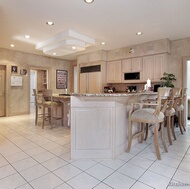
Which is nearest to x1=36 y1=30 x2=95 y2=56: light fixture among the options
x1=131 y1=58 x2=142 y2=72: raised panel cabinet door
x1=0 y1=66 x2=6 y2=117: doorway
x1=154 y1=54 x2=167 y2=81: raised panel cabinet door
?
x1=131 y1=58 x2=142 y2=72: raised panel cabinet door

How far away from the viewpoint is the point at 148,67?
15.7 ft

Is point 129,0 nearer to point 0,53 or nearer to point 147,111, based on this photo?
point 147,111

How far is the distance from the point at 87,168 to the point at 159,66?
3.83 metres

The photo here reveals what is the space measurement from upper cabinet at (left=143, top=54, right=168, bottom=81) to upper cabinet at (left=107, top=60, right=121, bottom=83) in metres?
1.02

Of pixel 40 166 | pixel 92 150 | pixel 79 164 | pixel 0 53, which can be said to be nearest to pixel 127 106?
pixel 92 150

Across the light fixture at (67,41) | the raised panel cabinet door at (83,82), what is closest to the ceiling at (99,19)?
the light fixture at (67,41)

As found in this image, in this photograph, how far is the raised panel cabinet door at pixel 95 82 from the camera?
5793 mm

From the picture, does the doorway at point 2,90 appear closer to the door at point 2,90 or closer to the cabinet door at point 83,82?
the door at point 2,90

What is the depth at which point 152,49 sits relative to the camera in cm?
466

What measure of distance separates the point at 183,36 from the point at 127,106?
320 cm

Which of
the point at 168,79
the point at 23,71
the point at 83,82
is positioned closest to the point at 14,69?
the point at 23,71

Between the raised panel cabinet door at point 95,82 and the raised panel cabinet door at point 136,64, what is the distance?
1.37 m

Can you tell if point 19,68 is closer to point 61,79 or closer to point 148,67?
point 61,79

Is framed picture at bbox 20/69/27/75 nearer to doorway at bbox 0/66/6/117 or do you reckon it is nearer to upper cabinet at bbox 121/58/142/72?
doorway at bbox 0/66/6/117
